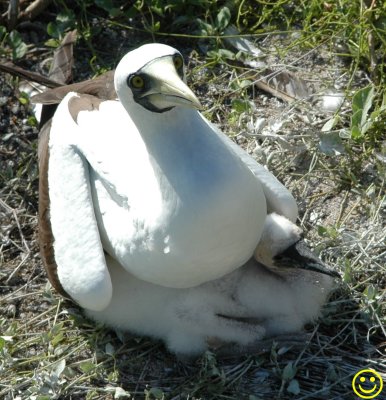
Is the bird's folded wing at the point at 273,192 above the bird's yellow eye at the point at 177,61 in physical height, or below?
below

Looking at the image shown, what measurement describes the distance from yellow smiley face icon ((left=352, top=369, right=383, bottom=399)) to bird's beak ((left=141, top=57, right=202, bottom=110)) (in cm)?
137

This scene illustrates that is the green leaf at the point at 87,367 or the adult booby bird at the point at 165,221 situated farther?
the green leaf at the point at 87,367

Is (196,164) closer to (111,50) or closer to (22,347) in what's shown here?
(22,347)

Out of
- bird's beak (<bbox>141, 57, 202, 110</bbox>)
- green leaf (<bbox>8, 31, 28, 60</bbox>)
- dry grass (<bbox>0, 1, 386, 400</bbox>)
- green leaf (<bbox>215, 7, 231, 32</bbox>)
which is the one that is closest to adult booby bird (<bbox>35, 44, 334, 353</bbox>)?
bird's beak (<bbox>141, 57, 202, 110</bbox>)

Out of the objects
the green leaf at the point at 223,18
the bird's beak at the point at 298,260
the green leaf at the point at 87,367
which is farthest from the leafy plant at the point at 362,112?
the green leaf at the point at 87,367

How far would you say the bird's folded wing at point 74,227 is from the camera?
421 centimetres

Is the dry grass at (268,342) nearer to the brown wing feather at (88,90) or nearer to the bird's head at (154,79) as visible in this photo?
the brown wing feather at (88,90)

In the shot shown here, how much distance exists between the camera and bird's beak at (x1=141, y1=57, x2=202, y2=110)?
144 inches

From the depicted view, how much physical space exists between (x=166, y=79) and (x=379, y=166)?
1.56 meters

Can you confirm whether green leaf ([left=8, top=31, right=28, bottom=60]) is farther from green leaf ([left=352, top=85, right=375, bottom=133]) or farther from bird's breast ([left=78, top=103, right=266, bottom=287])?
green leaf ([left=352, top=85, right=375, bottom=133])

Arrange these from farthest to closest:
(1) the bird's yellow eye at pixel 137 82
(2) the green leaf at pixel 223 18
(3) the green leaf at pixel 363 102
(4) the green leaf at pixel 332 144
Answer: (2) the green leaf at pixel 223 18
(4) the green leaf at pixel 332 144
(3) the green leaf at pixel 363 102
(1) the bird's yellow eye at pixel 137 82

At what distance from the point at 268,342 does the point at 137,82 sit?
1.29 metres

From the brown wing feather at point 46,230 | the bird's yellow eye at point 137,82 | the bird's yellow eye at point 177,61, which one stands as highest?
the bird's yellow eye at point 177,61

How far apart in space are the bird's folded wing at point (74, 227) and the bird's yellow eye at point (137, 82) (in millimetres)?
662
